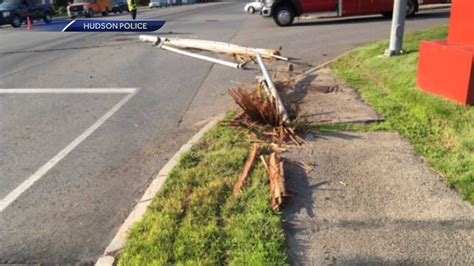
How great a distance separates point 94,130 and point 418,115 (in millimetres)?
4222

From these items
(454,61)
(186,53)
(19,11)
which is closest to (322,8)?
(186,53)

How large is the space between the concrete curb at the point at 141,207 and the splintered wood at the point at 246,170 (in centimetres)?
73

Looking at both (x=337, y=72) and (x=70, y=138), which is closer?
(x=70, y=138)

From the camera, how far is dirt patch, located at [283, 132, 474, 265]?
3188 mm

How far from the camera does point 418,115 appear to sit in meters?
5.74

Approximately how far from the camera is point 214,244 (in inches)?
130

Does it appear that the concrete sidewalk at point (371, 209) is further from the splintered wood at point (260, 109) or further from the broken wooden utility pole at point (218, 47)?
the broken wooden utility pole at point (218, 47)

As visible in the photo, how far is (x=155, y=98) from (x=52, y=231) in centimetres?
439

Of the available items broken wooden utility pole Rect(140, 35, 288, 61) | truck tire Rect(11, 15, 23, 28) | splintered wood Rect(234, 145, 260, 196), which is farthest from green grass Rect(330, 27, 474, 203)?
truck tire Rect(11, 15, 23, 28)

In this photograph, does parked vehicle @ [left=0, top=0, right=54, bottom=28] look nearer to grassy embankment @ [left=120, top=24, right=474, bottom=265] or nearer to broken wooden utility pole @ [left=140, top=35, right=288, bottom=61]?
broken wooden utility pole @ [left=140, top=35, right=288, bottom=61]

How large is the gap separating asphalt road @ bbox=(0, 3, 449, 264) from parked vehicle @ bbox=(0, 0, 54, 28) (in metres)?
16.2

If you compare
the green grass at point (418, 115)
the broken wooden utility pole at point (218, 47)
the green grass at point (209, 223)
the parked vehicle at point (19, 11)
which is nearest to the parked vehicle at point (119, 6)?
the parked vehicle at point (19, 11)

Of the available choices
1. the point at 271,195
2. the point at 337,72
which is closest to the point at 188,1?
the point at 337,72

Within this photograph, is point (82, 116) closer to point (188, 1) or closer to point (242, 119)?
point (242, 119)
